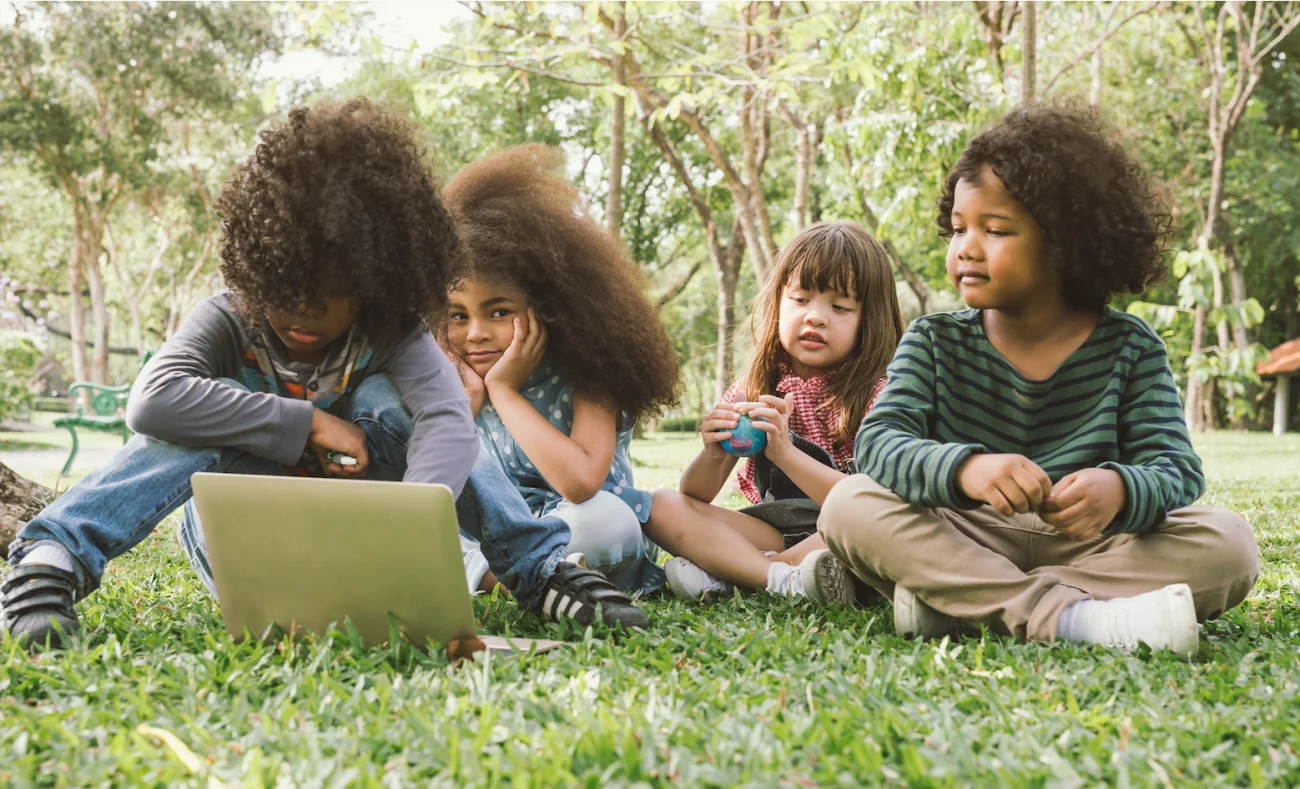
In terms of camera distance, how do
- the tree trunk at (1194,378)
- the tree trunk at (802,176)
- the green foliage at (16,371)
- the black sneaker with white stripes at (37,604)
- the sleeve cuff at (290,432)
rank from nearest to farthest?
the black sneaker with white stripes at (37,604)
the sleeve cuff at (290,432)
the tree trunk at (802,176)
the green foliage at (16,371)
the tree trunk at (1194,378)

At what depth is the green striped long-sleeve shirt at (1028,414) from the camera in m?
2.28

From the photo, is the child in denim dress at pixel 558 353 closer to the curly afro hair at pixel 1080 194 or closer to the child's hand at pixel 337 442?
the child's hand at pixel 337 442

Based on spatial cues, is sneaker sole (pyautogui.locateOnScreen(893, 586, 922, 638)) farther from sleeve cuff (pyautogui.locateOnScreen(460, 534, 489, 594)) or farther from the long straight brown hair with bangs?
sleeve cuff (pyautogui.locateOnScreen(460, 534, 489, 594))

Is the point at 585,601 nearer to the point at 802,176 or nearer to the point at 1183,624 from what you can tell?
the point at 1183,624

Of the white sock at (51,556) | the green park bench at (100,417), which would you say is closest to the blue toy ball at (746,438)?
the white sock at (51,556)

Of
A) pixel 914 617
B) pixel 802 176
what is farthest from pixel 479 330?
pixel 802 176

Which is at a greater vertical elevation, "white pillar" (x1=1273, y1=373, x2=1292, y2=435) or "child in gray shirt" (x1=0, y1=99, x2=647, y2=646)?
"child in gray shirt" (x1=0, y1=99, x2=647, y2=646)

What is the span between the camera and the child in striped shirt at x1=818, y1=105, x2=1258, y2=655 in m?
2.21

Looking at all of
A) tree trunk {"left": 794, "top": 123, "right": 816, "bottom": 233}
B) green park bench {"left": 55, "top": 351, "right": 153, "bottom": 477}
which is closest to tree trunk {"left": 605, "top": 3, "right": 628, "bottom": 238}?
tree trunk {"left": 794, "top": 123, "right": 816, "bottom": 233}

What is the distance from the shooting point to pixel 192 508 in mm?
2518

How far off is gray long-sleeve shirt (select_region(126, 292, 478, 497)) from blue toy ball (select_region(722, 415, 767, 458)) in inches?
32.7

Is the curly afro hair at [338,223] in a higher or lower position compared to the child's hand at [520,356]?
higher

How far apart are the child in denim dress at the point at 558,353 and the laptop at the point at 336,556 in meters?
0.83

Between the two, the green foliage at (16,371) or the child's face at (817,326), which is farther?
the green foliage at (16,371)
